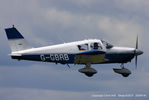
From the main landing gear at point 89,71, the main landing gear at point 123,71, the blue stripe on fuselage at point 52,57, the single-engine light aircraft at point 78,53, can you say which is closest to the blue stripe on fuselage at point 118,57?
the single-engine light aircraft at point 78,53

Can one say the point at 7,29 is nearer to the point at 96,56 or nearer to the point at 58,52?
the point at 58,52

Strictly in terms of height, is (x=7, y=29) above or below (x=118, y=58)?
above

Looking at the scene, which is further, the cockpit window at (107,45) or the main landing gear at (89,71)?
the main landing gear at (89,71)

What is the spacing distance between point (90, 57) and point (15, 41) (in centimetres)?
640

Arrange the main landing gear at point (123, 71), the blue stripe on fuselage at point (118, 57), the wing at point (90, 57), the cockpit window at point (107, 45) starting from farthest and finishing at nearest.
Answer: the main landing gear at point (123, 71) → the blue stripe on fuselage at point (118, 57) → the cockpit window at point (107, 45) → the wing at point (90, 57)

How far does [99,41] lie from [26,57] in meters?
5.96

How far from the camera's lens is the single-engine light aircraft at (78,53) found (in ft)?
79.6

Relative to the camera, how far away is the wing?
23.8 m

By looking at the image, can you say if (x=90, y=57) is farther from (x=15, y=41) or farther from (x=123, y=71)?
(x=15, y=41)

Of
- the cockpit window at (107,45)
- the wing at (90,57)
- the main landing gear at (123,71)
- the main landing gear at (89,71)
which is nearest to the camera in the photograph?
the wing at (90,57)

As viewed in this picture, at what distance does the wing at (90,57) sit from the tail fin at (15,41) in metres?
4.44

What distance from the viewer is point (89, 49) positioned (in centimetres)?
2406

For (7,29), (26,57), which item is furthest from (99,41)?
(7,29)

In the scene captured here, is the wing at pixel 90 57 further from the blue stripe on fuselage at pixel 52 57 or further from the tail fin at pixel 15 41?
the tail fin at pixel 15 41
